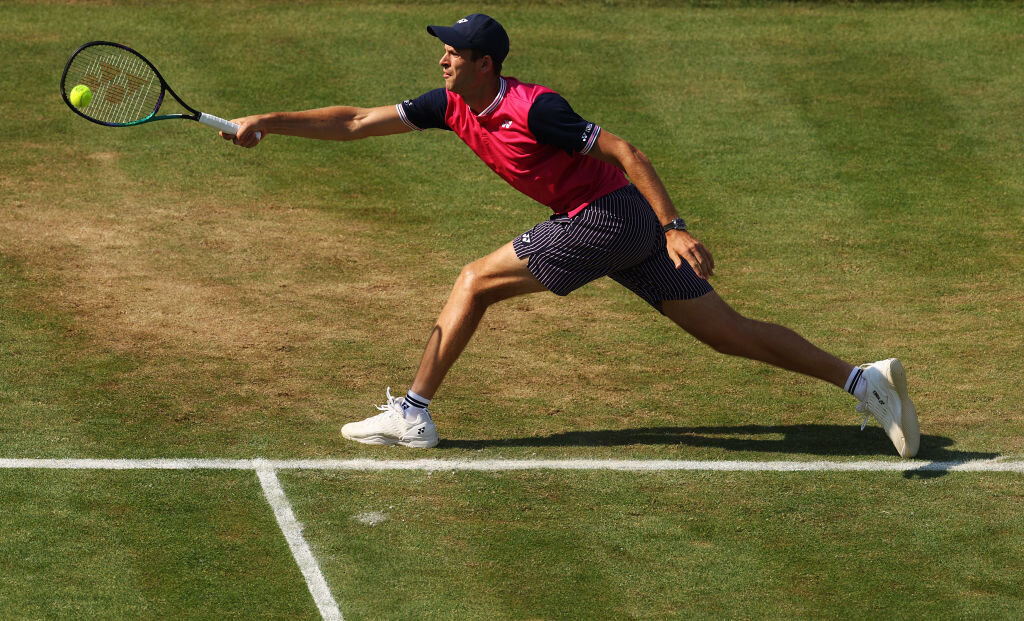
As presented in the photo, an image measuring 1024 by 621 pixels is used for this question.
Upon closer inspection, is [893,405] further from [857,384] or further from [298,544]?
[298,544]

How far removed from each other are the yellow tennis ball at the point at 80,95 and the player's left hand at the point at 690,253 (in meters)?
3.74

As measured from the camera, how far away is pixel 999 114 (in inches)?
508

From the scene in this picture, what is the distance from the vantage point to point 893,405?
23.9 feet

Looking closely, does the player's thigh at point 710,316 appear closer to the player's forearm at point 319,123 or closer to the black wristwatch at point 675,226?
the black wristwatch at point 675,226

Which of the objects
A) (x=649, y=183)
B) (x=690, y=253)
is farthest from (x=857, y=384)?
(x=649, y=183)

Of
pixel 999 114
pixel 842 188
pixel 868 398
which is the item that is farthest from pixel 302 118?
pixel 999 114

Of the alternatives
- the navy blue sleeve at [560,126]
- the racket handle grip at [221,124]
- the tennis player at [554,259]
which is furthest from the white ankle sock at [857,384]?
the racket handle grip at [221,124]

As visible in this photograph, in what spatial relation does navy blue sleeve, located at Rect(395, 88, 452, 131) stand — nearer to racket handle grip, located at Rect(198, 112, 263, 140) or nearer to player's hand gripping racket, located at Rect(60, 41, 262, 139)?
racket handle grip, located at Rect(198, 112, 263, 140)

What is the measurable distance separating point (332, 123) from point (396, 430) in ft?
5.79

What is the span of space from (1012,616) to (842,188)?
6149mm

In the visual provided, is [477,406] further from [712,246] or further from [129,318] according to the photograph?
[712,246]

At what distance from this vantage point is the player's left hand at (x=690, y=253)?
6574mm

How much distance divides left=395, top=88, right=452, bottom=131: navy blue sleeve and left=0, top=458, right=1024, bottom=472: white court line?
6.06ft

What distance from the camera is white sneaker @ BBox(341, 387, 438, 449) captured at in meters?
7.27
